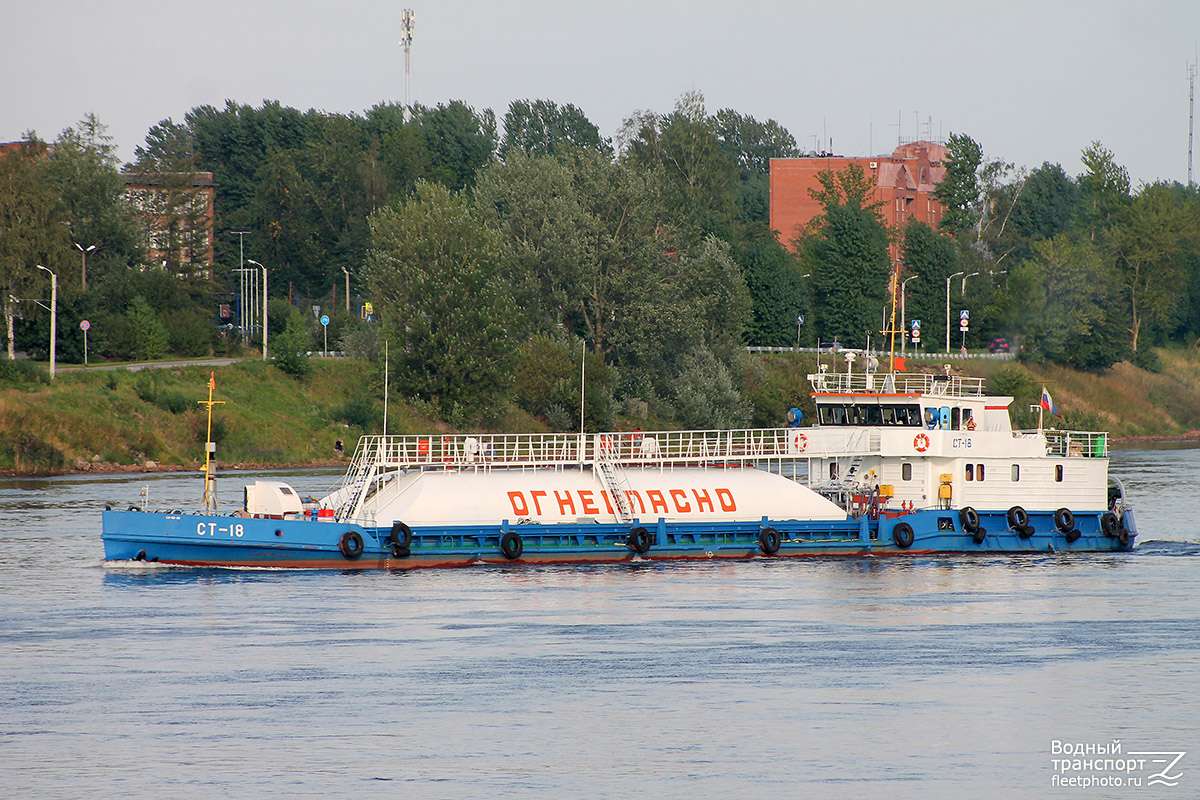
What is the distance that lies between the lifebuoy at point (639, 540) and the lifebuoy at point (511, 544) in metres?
3.33

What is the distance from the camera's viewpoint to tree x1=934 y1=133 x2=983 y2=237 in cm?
15488

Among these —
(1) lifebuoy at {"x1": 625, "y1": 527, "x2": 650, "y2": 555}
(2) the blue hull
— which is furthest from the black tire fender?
(1) lifebuoy at {"x1": 625, "y1": 527, "x2": 650, "y2": 555}

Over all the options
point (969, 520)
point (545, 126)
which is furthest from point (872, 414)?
point (545, 126)

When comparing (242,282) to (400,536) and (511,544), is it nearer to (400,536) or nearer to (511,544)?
(400,536)

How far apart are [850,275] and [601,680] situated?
357 ft

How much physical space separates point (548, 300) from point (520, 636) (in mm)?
65833

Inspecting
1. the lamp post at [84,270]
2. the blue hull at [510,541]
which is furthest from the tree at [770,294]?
the blue hull at [510,541]

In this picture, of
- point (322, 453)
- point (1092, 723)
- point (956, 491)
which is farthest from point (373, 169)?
point (1092, 723)

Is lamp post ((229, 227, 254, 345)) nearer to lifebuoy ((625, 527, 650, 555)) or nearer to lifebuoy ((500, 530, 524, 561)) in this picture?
lifebuoy ((500, 530, 524, 561))

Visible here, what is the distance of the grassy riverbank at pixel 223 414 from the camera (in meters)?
77.8

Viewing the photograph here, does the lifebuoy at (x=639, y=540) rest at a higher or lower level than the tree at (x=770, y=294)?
lower

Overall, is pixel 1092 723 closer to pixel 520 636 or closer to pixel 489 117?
pixel 520 636

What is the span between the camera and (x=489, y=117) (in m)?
174

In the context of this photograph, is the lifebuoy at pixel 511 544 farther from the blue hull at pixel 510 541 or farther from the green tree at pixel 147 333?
the green tree at pixel 147 333
